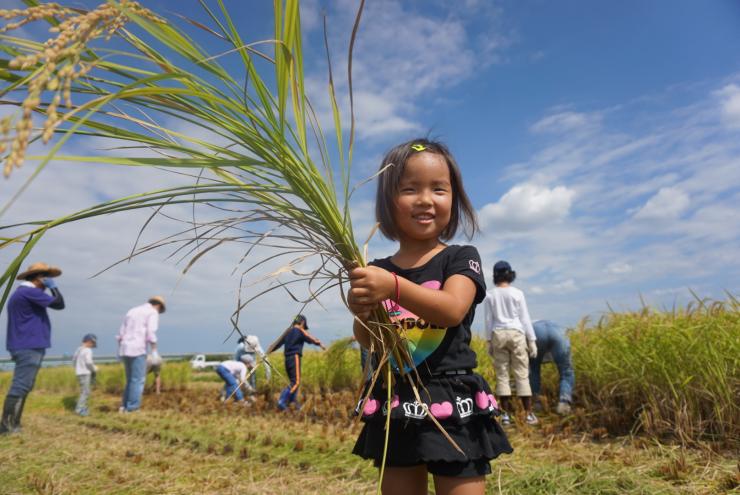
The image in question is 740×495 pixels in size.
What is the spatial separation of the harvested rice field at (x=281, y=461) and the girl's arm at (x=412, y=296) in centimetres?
162

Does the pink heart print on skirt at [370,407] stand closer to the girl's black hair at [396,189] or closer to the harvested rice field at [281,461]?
the girl's black hair at [396,189]

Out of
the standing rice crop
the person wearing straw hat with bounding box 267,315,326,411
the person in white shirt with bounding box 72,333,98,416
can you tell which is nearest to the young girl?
the standing rice crop

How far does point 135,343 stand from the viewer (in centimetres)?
824

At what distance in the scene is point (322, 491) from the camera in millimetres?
3328

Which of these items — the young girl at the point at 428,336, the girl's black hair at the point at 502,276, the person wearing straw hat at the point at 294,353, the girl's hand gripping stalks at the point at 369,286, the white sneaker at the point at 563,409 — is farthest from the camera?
the person wearing straw hat at the point at 294,353

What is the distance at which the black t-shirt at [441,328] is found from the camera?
6.03 feet

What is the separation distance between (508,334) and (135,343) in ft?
19.6

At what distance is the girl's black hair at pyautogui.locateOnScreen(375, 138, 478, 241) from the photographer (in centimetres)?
199

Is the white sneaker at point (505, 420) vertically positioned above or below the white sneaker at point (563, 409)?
below

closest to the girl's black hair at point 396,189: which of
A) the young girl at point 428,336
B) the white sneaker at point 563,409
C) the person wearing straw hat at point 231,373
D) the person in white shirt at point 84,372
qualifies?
the young girl at point 428,336

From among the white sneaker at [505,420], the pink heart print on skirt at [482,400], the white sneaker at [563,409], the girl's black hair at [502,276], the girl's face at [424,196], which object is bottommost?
the white sneaker at [505,420]

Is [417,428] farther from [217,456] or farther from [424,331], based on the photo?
[217,456]

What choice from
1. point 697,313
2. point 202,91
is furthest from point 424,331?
point 697,313

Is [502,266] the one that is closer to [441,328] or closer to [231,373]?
[441,328]
